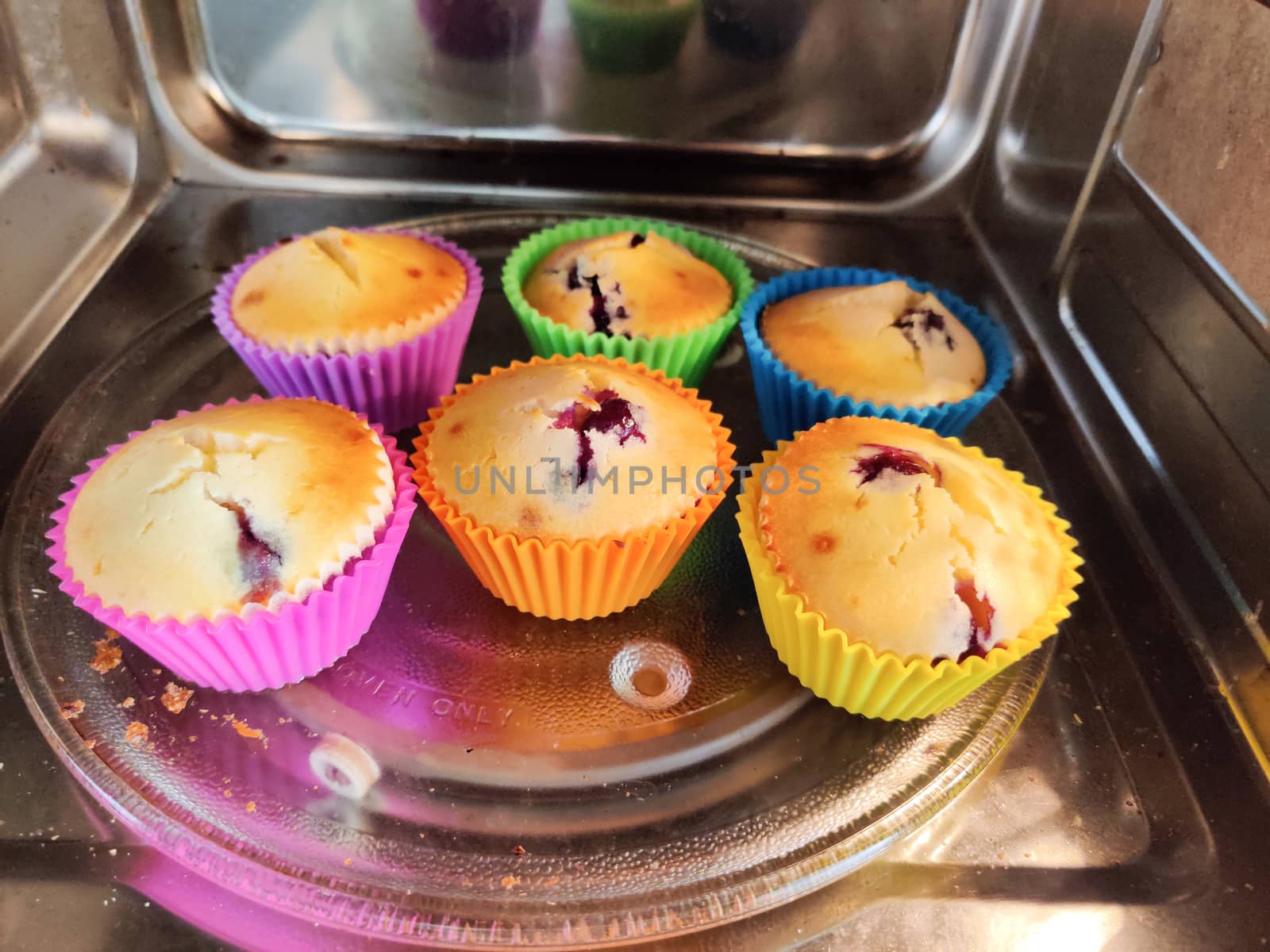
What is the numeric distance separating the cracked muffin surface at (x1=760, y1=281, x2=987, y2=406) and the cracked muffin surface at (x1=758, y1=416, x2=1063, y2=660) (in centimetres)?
17

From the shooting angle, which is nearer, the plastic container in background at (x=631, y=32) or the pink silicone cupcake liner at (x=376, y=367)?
the pink silicone cupcake liner at (x=376, y=367)

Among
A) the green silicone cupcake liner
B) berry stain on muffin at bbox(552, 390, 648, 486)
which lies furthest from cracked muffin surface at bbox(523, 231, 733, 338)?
berry stain on muffin at bbox(552, 390, 648, 486)

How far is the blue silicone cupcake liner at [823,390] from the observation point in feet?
4.33

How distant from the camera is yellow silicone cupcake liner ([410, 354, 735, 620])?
1.09m

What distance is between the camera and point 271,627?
1.00 m

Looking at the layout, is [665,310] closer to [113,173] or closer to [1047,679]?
[1047,679]

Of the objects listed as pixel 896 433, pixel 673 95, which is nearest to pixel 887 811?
pixel 896 433

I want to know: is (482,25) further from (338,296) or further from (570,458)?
(570,458)

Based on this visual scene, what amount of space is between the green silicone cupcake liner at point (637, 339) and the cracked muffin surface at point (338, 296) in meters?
0.13

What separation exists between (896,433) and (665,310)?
435 mm

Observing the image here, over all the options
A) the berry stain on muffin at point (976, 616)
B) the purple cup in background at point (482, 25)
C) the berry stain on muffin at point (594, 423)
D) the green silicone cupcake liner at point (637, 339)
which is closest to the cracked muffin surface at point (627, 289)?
the green silicone cupcake liner at point (637, 339)

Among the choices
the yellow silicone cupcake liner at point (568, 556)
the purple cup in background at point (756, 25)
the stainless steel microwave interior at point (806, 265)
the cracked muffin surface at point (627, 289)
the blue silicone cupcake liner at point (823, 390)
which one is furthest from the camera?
the purple cup in background at point (756, 25)

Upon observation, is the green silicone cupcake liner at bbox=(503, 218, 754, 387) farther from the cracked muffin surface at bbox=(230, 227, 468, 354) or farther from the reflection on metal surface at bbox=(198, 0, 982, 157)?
the reflection on metal surface at bbox=(198, 0, 982, 157)

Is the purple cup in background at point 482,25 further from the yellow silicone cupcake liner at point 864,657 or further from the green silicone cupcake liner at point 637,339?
the yellow silicone cupcake liner at point 864,657
